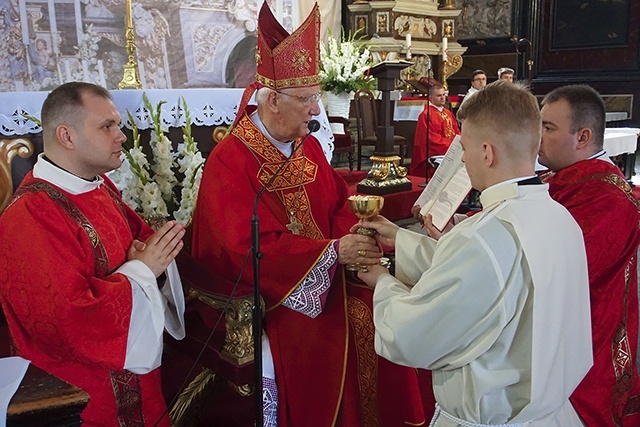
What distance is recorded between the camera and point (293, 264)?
2361 millimetres

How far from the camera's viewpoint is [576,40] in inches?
507

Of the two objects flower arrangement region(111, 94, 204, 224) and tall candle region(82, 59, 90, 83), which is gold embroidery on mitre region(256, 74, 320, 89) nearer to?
flower arrangement region(111, 94, 204, 224)

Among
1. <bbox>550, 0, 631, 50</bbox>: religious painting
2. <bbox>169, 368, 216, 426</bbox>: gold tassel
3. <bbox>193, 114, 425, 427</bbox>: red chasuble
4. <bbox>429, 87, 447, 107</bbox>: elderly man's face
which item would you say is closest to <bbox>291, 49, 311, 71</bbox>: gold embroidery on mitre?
<bbox>193, 114, 425, 427</bbox>: red chasuble

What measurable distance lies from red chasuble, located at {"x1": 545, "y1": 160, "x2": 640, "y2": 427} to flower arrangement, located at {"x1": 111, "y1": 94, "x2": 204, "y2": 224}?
191 cm

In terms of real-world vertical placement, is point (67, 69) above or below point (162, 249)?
above

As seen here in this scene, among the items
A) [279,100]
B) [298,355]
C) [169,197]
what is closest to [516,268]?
[298,355]

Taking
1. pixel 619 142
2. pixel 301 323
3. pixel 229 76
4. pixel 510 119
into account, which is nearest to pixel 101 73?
pixel 229 76

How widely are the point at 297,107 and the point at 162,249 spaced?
33.8 inches

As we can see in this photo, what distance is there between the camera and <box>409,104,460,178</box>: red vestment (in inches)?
302

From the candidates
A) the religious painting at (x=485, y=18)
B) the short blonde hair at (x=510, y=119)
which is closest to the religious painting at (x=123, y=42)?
the short blonde hair at (x=510, y=119)

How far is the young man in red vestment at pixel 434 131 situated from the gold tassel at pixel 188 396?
5175 millimetres

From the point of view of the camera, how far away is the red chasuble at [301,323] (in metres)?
2.41

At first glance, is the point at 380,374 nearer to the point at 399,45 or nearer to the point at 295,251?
the point at 295,251

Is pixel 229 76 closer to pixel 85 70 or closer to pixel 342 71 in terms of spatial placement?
pixel 342 71
